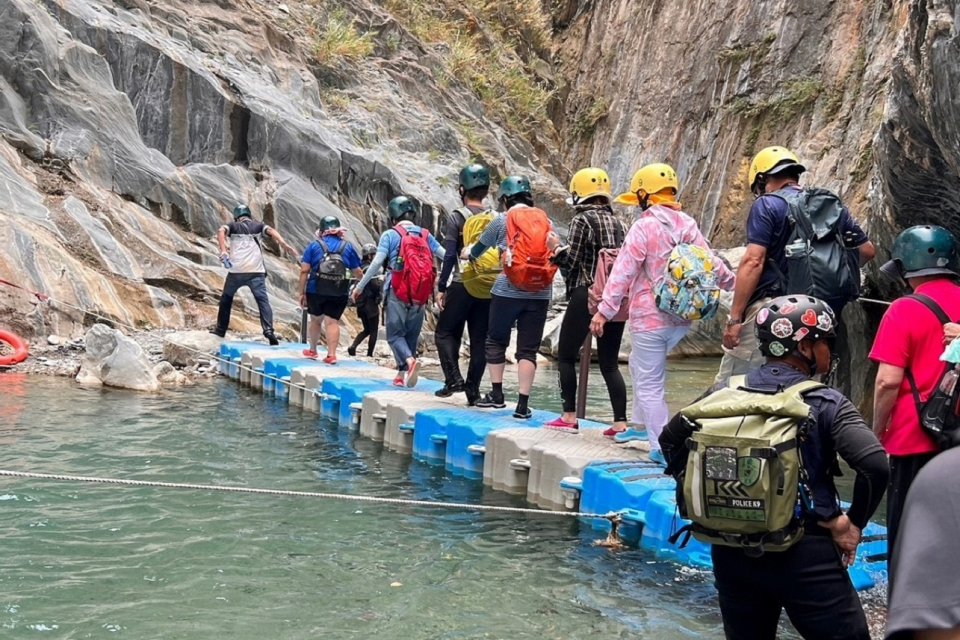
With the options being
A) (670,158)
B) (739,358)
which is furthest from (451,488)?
(670,158)

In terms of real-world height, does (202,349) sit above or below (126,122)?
below

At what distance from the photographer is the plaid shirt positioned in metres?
6.50

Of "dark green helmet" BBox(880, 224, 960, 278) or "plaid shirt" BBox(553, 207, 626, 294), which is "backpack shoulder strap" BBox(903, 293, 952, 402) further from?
"plaid shirt" BBox(553, 207, 626, 294)

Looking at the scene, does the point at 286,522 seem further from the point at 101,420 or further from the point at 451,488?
the point at 101,420

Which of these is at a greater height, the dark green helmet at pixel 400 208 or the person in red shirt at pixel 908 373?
the dark green helmet at pixel 400 208

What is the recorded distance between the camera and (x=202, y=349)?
42.6ft

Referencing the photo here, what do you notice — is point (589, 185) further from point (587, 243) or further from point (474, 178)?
point (474, 178)

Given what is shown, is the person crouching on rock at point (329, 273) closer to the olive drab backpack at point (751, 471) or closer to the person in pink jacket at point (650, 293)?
the person in pink jacket at point (650, 293)

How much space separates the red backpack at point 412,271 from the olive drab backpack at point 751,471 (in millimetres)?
5896

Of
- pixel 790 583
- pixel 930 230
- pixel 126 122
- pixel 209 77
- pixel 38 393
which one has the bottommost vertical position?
pixel 38 393

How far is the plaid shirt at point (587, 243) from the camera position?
21.3 feet

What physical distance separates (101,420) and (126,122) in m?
11.1

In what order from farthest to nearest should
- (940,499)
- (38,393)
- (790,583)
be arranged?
(38,393), (790,583), (940,499)

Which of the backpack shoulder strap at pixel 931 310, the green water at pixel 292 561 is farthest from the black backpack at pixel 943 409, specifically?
the green water at pixel 292 561
